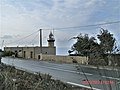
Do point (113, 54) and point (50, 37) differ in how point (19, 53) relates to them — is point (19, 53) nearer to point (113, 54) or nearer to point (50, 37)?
point (50, 37)

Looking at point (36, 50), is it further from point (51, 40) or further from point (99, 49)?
point (99, 49)

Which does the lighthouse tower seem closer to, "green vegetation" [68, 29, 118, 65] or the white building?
the white building

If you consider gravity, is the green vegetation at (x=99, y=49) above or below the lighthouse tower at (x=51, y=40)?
below

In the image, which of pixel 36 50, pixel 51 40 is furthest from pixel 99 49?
pixel 36 50

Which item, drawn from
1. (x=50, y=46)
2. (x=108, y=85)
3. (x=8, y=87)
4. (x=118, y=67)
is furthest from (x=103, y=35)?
(x=50, y=46)

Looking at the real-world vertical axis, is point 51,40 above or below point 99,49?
above

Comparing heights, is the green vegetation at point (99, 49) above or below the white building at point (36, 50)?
below

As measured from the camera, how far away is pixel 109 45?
10.4 feet

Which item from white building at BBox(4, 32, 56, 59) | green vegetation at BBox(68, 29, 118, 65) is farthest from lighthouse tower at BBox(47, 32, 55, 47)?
green vegetation at BBox(68, 29, 118, 65)

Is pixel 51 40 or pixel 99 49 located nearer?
pixel 99 49

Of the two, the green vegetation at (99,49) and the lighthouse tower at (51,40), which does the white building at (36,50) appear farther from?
the green vegetation at (99,49)

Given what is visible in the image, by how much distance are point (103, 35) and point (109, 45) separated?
0.23m

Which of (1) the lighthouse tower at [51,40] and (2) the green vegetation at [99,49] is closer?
(2) the green vegetation at [99,49]

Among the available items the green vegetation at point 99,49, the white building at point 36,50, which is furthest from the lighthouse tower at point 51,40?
the green vegetation at point 99,49
